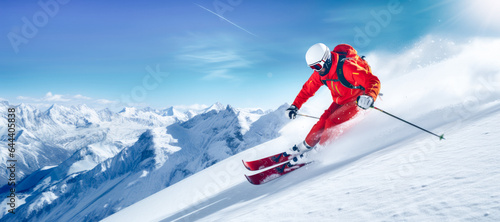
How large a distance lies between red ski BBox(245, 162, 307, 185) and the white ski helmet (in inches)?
101

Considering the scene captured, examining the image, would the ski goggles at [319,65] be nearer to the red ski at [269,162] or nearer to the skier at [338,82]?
A: the skier at [338,82]

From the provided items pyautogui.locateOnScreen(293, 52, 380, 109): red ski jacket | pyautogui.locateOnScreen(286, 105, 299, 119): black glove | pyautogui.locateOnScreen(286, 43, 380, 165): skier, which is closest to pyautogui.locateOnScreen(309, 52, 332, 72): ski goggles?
pyautogui.locateOnScreen(286, 43, 380, 165): skier

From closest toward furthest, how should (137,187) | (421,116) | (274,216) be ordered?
(274,216)
(421,116)
(137,187)

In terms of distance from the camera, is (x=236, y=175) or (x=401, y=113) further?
(x=236, y=175)

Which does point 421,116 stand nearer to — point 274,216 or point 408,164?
point 408,164

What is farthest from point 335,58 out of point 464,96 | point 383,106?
point 383,106

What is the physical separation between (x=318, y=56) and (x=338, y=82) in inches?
35.3

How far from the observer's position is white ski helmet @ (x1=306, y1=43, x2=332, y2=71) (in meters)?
6.12

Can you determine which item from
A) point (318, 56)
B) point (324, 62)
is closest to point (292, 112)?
point (324, 62)

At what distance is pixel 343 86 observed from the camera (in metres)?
6.44

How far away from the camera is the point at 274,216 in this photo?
9.19ft

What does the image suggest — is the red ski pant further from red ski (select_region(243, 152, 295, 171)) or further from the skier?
red ski (select_region(243, 152, 295, 171))

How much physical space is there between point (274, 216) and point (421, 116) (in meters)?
5.90

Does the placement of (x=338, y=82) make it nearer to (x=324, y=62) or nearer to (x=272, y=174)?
(x=324, y=62)
